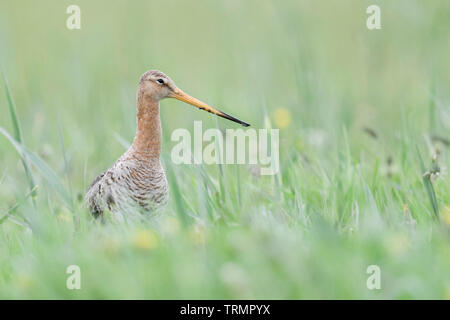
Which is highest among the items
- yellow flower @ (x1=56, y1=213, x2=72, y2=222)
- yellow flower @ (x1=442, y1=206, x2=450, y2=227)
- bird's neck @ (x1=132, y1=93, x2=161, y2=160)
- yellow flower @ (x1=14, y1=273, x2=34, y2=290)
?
bird's neck @ (x1=132, y1=93, x2=161, y2=160)

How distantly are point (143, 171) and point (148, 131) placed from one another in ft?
0.93

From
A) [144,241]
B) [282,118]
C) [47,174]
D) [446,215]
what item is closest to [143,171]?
[47,174]

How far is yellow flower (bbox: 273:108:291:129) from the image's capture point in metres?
7.16

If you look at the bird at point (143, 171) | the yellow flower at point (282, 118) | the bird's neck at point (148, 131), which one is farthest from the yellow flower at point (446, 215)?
the yellow flower at point (282, 118)

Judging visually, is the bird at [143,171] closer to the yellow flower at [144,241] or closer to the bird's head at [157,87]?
the bird's head at [157,87]

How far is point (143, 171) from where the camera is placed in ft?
14.9

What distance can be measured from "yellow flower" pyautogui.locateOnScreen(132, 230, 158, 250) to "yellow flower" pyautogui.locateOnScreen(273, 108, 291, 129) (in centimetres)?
386

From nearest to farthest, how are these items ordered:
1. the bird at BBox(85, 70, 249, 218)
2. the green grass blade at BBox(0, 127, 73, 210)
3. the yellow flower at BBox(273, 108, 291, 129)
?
1. the green grass blade at BBox(0, 127, 73, 210)
2. the bird at BBox(85, 70, 249, 218)
3. the yellow flower at BBox(273, 108, 291, 129)

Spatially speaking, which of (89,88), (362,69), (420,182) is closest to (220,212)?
(420,182)

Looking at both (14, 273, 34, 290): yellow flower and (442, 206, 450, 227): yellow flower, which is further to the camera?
(442, 206, 450, 227): yellow flower

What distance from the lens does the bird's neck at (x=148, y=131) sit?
4656 mm

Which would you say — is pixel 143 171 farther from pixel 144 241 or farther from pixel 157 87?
pixel 144 241

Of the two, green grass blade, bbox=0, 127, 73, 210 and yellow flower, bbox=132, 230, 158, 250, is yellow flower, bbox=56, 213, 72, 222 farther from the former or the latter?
yellow flower, bbox=132, 230, 158, 250

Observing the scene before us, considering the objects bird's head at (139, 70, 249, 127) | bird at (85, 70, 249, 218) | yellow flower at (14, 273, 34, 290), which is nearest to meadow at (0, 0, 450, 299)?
yellow flower at (14, 273, 34, 290)
